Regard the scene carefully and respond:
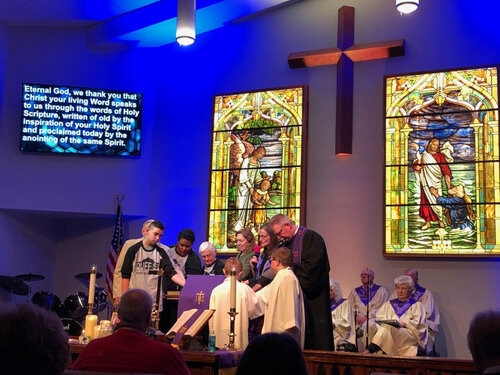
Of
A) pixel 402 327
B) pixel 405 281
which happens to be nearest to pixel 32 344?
pixel 402 327

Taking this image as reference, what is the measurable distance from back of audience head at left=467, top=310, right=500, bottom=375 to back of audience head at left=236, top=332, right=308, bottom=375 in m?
0.76

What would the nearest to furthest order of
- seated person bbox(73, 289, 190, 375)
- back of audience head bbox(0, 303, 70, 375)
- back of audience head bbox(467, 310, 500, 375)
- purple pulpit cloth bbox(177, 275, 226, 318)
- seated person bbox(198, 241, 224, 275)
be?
back of audience head bbox(0, 303, 70, 375)
back of audience head bbox(467, 310, 500, 375)
seated person bbox(73, 289, 190, 375)
purple pulpit cloth bbox(177, 275, 226, 318)
seated person bbox(198, 241, 224, 275)

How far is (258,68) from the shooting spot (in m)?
11.7

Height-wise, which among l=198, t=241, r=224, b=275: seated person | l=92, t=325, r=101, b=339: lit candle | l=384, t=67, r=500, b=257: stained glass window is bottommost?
l=92, t=325, r=101, b=339: lit candle

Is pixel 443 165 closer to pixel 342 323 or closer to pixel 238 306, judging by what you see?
pixel 342 323

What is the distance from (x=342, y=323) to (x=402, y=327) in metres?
1.05

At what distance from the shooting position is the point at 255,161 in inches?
452

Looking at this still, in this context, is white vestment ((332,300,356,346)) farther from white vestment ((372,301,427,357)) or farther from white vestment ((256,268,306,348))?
white vestment ((256,268,306,348))

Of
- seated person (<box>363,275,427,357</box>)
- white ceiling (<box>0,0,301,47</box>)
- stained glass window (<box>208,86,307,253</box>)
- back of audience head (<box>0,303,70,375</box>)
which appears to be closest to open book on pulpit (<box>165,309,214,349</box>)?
back of audience head (<box>0,303,70,375</box>)

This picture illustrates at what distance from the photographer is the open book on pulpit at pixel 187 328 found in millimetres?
5453

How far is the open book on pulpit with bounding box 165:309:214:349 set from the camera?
215 inches

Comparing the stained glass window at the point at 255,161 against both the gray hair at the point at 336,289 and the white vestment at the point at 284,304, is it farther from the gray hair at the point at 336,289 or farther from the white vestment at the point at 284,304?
the white vestment at the point at 284,304

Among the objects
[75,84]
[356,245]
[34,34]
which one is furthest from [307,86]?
[34,34]

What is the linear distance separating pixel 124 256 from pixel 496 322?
18.9 feet
